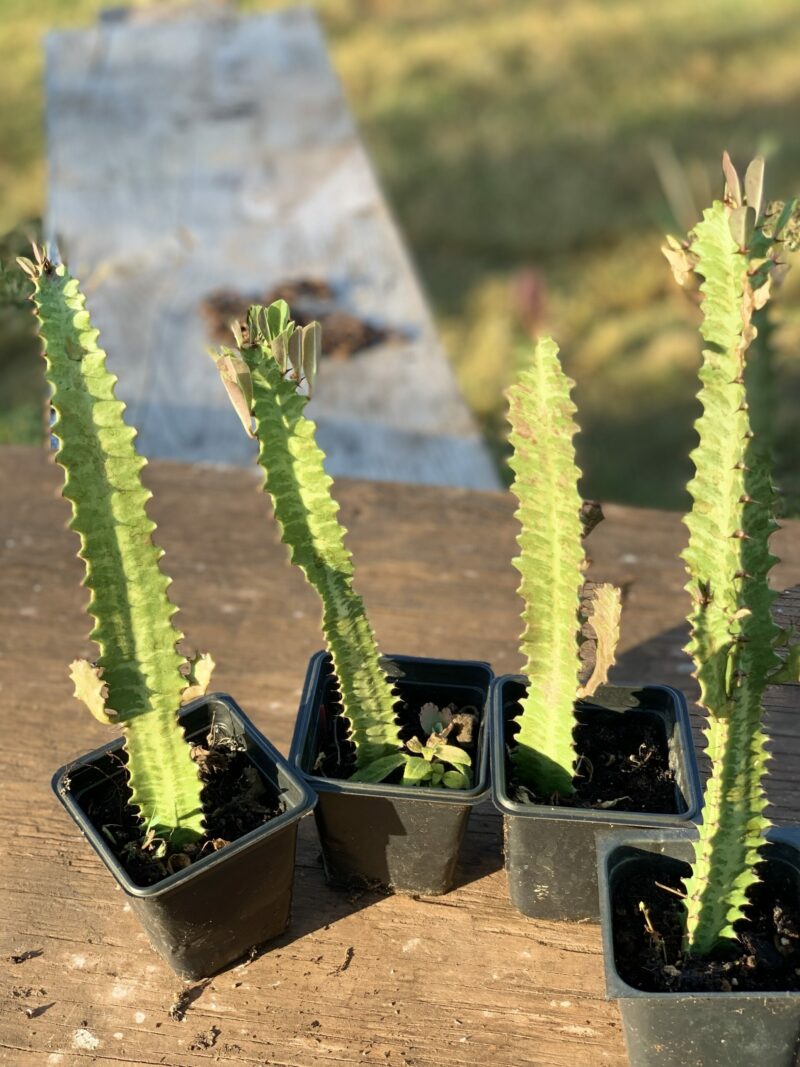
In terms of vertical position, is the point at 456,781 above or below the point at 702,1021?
above

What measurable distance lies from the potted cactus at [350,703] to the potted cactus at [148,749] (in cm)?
9

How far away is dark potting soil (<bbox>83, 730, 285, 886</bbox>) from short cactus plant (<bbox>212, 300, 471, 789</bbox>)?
4.9 inches

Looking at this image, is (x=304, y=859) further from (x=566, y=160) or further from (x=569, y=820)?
(x=566, y=160)

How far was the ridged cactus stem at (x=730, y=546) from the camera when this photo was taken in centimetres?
92

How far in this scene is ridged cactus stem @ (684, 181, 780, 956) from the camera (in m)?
0.92

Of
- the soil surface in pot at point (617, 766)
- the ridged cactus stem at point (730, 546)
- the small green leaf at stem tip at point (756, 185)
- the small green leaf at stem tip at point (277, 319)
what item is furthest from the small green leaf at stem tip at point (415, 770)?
the small green leaf at stem tip at point (756, 185)

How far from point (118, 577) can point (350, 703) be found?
12.4 inches

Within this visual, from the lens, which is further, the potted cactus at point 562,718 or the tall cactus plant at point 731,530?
the potted cactus at point 562,718

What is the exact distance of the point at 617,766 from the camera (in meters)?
1.33

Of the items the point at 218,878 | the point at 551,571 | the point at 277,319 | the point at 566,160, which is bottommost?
the point at 218,878

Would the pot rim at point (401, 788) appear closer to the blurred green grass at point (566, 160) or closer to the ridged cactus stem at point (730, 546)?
the ridged cactus stem at point (730, 546)

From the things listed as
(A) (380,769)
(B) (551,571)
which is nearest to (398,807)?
(A) (380,769)

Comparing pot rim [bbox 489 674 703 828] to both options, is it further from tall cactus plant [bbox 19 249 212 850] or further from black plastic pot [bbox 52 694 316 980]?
tall cactus plant [bbox 19 249 212 850]

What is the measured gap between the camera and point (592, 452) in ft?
14.4
